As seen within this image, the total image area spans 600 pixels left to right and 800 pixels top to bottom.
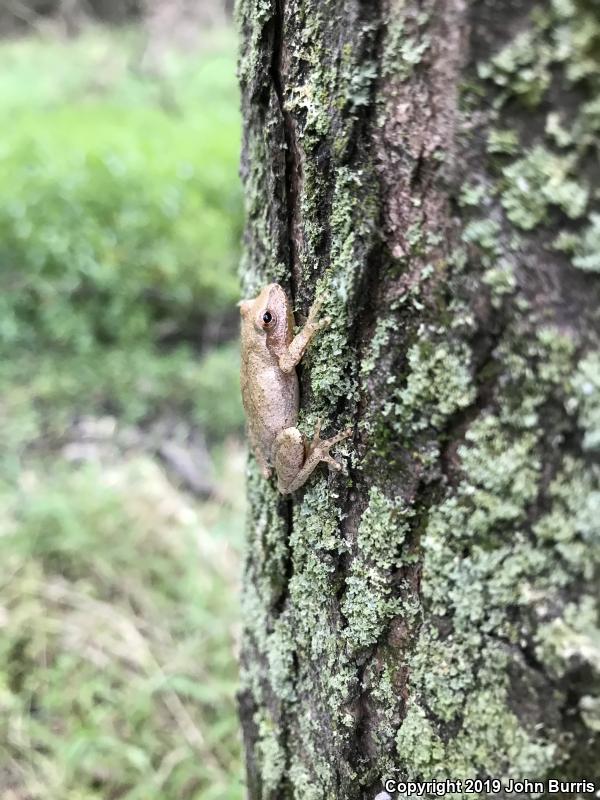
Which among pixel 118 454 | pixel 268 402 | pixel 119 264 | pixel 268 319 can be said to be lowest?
pixel 118 454

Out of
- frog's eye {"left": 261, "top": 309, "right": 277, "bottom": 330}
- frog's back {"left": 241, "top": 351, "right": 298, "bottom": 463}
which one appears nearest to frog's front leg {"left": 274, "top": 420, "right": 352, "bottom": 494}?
frog's back {"left": 241, "top": 351, "right": 298, "bottom": 463}

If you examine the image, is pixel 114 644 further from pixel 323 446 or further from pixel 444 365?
pixel 444 365

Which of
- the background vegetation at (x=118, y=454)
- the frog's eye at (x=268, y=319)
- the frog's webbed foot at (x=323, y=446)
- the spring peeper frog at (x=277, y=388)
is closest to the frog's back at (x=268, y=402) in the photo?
the spring peeper frog at (x=277, y=388)

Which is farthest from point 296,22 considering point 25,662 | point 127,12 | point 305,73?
point 127,12

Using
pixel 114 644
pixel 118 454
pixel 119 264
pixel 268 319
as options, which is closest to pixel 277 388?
pixel 268 319

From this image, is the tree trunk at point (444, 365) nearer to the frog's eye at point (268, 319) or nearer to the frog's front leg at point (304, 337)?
the frog's front leg at point (304, 337)

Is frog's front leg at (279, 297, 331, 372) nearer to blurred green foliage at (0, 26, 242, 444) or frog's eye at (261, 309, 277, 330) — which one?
frog's eye at (261, 309, 277, 330)
